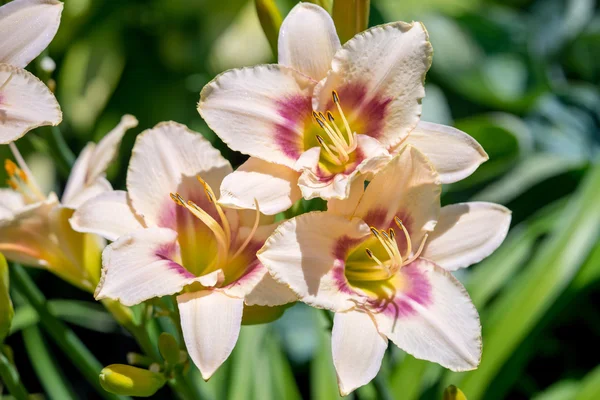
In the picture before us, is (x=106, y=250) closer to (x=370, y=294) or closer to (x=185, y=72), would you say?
(x=370, y=294)

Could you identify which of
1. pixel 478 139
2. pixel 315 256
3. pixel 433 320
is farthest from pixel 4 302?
pixel 478 139

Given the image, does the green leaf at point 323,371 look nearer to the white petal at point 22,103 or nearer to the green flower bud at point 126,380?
the green flower bud at point 126,380

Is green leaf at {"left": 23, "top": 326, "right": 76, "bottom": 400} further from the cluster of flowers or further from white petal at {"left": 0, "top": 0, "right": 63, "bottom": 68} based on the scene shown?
white petal at {"left": 0, "top": 0, "right": 63, "bottom": 68}

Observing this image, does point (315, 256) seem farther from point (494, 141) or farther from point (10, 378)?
point (494, 141)

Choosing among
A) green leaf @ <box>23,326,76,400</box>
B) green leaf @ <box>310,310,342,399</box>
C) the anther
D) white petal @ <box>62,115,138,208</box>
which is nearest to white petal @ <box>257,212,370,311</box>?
the anther

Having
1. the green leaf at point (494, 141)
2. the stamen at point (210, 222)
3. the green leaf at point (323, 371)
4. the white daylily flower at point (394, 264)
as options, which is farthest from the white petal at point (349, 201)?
the green leaf at point (494, 141)

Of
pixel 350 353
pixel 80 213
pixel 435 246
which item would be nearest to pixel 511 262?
pixel 435 246
